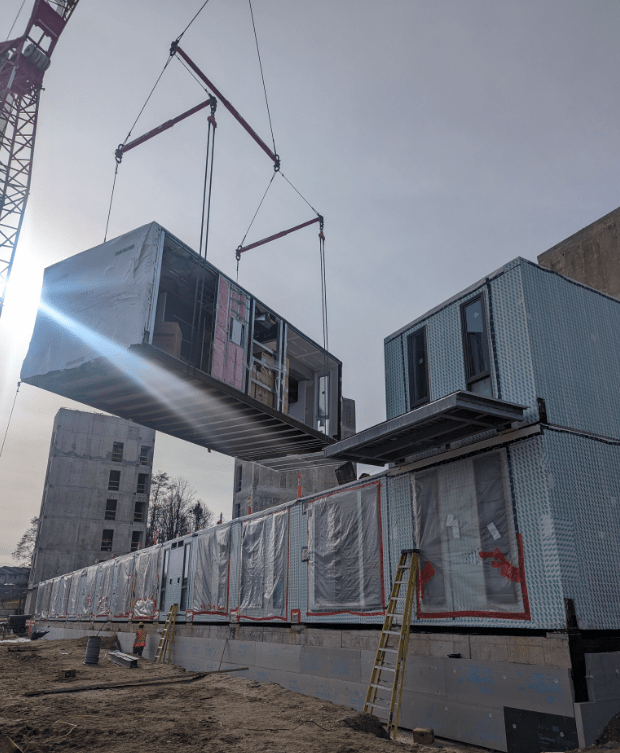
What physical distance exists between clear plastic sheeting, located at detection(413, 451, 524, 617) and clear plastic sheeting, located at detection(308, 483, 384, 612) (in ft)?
4.27

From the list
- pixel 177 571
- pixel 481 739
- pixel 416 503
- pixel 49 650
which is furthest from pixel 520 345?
pixel 49 650

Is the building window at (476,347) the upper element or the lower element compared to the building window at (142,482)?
lower

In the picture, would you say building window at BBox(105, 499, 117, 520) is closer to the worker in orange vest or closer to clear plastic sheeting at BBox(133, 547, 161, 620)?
clear plastic sheeting at BBox(133, 547, 161, 620)

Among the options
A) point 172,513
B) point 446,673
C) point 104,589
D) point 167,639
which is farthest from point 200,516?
point 446,673

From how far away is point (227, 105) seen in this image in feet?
65.2

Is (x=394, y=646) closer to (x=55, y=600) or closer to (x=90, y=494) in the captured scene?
(x=55, y=600)

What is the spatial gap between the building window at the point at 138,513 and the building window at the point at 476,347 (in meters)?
58.0

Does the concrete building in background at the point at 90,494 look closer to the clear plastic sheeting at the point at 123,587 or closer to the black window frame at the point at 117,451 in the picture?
the black window frame at the point at 117,451

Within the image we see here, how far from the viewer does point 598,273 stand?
70.2 ft

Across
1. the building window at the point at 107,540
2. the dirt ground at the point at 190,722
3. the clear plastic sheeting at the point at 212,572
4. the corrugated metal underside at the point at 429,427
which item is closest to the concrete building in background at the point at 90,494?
the building window at the point at 107,540

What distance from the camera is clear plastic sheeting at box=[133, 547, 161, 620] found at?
22859 millimetres

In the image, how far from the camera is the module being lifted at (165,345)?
11469 mm

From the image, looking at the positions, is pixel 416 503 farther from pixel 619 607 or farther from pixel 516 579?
pixel 619 607

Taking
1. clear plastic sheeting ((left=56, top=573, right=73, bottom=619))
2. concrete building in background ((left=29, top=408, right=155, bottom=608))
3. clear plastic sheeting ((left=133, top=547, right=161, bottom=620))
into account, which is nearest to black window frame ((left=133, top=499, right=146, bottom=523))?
concrete building in background ((left=29, top=408, right=155, bottom=608))
